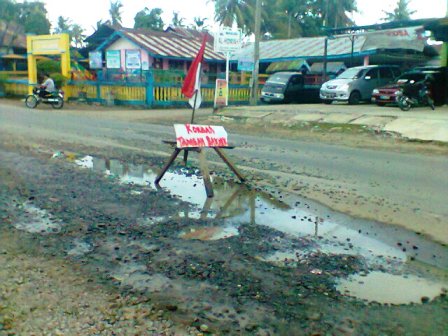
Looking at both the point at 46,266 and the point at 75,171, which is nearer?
the point at 46,266

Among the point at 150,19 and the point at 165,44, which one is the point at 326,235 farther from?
the point at 150,19

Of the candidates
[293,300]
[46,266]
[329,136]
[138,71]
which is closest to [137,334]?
[293,300]

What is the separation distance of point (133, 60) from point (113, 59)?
1255mm

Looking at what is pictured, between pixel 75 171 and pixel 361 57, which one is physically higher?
pixel 361 57

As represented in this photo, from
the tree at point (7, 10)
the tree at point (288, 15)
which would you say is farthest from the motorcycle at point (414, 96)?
the tree at point (7, 10)

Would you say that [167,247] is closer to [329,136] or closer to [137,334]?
[137,334]

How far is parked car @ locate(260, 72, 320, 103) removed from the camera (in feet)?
83.3

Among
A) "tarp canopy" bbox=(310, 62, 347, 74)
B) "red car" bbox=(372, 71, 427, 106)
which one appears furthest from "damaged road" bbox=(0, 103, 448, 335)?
"tarp canopy" bbox=(310, 62, 347, 74)

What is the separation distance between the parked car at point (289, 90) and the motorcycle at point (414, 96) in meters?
7.68

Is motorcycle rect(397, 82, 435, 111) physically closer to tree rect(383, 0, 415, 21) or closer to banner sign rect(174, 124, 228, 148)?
banner sign rect(174, 124, 228, 148)

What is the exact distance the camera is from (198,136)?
7422mm

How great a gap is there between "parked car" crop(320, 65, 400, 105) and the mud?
52.0 ft

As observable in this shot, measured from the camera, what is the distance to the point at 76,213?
19.5ft

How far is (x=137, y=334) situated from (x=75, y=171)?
228 inches
